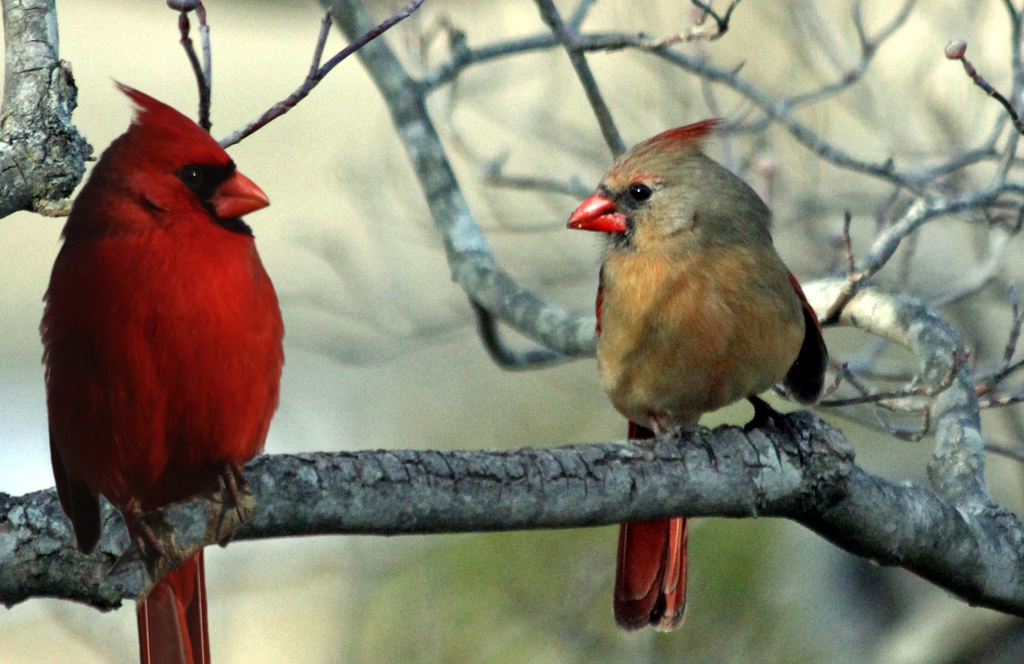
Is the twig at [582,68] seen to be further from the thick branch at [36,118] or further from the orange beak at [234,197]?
the orange beak at [234,197]

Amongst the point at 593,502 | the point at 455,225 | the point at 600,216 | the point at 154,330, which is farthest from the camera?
the point at 455,225

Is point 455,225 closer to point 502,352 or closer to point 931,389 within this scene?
point 502,352

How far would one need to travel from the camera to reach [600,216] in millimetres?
2078

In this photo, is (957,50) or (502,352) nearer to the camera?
(957,50)

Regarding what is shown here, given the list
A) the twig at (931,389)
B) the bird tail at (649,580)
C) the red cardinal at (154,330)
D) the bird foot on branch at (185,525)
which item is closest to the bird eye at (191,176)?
the red cardinal at (154,330)

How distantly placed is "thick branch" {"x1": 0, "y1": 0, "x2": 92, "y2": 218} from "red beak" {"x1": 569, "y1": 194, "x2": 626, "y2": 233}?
998 millimetres

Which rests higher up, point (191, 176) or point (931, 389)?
point (931, 389)

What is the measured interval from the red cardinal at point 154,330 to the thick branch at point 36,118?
0.17 metres

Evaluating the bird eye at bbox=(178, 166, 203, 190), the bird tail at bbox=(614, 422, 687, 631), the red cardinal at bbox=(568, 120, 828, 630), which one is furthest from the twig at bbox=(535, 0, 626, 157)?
the bird eye at bbox=(178, 166, 203, 190)

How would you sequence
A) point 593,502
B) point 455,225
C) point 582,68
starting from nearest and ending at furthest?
point 593,502
point 582,68
point 455,225

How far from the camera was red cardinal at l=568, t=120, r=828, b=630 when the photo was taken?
190 cm

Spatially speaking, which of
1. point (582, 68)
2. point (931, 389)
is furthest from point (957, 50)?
point (582, 68)

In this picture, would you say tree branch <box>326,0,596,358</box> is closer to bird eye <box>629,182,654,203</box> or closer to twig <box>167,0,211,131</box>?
bird eye <box>629,182,654,203</box>

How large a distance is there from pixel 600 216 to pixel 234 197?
1242 mm
